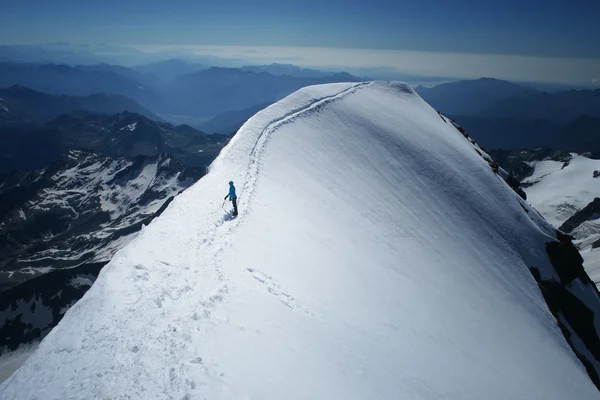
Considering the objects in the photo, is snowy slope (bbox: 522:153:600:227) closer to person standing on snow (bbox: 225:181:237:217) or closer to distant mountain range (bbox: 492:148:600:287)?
distant mountain range (bbox: 492:148:600:287)

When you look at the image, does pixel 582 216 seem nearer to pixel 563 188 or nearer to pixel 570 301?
pixel 563 188

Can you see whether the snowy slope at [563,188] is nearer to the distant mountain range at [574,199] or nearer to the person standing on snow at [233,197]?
the distant mountain range at [574,199]

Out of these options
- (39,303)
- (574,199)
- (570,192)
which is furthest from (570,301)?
(570,192)

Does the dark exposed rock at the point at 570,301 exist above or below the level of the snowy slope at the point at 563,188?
above

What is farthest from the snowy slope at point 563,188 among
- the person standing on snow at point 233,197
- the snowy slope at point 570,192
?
the person standing on snow at point 233,197

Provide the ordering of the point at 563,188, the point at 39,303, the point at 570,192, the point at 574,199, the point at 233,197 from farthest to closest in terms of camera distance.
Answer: the point at 563,188 → the point at 570,192 → the point at 574,199 → the point at 39,303 → the point at 233,197

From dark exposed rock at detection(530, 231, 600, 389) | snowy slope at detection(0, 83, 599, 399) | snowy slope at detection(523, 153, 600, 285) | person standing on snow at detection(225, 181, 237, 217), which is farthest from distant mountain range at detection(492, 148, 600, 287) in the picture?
person standing on snow at detection(225, 181, 237, 217)

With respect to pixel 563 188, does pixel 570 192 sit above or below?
below
